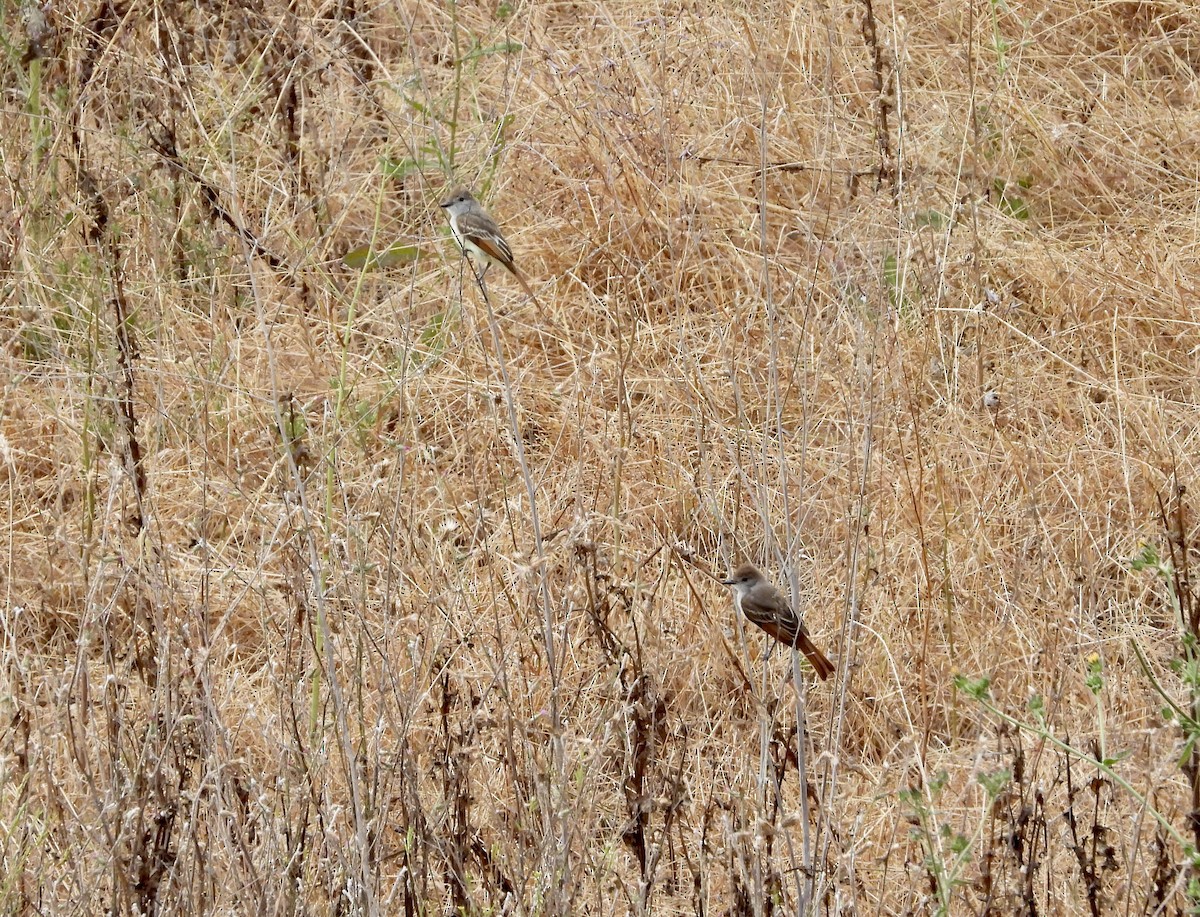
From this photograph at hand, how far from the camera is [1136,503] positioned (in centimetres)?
423

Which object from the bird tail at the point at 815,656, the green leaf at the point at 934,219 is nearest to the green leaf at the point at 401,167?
the green leaf at the point at 934,219

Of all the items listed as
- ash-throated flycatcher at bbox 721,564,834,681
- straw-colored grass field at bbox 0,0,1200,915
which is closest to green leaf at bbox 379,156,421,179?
straw-colored grass field at bbox 0,0,1200,915

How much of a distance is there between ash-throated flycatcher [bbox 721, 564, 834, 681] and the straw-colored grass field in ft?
0.25

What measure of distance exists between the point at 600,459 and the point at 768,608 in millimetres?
1432

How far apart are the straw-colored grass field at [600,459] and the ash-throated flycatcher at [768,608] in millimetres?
77

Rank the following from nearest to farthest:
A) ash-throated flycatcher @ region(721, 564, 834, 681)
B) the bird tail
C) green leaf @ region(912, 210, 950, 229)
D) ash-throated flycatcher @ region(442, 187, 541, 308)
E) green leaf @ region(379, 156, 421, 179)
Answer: ash-throated flycatcher @ region(721, 564, 834, 681)
the bird tail
ash-throated flycatcher @ region(442, 187, 541, 308)
green leaf @ region(379, 156, 421, 179)
green leaf @ region(912, 210, 950, 229)

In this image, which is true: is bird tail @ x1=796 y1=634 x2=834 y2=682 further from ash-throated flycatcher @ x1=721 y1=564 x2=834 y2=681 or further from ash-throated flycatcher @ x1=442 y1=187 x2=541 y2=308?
ash-throated flycatcher @ x1=442 y1=187 x2=541 y2=308

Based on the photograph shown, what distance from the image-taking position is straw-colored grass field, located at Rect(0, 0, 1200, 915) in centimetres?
262

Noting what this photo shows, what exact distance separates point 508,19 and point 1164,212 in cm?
255

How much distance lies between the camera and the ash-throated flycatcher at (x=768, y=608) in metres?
2.99

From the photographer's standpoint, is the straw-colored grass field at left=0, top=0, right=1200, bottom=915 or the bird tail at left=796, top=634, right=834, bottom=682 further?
the bird tail at left=796, top=634, right=834, bottom=682

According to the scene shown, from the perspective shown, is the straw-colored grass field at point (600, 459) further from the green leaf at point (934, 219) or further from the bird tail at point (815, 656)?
the bird tail at point (815, 656)

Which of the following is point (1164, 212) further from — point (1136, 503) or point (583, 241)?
point (583, 241)

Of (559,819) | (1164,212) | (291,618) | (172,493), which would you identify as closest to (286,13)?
(172,493)
